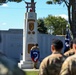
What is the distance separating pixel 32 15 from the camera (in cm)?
2408

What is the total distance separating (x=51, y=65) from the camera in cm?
598

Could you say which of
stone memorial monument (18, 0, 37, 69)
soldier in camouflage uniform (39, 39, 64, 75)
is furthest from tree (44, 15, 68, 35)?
soldier in camouflage uniform (39, 39, 64, 75)

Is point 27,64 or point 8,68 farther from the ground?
point 8,68

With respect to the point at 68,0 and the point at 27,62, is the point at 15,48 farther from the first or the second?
the point at 27,62

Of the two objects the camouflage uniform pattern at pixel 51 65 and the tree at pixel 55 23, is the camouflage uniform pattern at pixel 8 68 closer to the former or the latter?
the camouflage uniform pattern at pixel 51 65

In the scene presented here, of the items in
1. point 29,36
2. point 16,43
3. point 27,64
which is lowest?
point 27,64

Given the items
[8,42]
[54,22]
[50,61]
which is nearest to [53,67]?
[50,61]

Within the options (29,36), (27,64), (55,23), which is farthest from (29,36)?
(55,23)

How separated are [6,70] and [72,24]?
32200 millimetres

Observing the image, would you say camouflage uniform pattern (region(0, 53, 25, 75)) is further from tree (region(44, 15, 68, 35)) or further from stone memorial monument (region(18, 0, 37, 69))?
tree (region(44, 15, 68, 35))

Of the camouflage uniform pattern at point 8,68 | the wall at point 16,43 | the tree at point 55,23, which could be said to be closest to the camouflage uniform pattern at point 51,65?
the camouflage uniform pattern at point 8,68

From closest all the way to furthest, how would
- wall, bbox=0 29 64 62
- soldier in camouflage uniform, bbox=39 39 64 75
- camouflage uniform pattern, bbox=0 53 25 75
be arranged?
camouflage uniform pattern, bbox=0 53 25 75 → soldier in camouflage uniform, bbox=39 39 64 75 → wall, bbox=0 29 64 62

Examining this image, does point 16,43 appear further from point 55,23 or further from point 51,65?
point 55,23

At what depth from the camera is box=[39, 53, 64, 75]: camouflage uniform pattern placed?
5977mm
